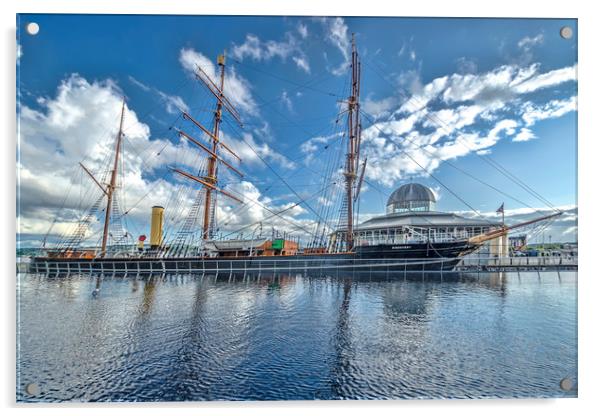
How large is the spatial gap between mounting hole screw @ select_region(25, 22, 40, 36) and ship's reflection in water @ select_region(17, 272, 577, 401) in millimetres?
4442

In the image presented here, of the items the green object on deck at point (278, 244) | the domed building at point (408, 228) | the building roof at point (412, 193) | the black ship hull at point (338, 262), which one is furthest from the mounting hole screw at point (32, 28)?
the green object on deck at point (278, 244)

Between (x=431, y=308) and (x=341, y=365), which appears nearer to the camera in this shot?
(x=341, y=365)

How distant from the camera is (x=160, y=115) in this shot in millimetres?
7109

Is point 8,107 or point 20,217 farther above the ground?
point 8,107

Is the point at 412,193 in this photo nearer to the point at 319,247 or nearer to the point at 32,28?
the point at 319,247

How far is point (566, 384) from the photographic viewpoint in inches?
171

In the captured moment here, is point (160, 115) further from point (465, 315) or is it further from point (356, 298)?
point (465, 315)

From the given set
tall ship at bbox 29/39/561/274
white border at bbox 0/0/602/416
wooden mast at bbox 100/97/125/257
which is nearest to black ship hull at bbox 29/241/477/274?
tall ship at bbox 29/39/561/274

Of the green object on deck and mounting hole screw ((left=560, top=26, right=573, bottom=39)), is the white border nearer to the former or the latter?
mounting hole screw ((left=560, top=26, right=573, bottom=39))

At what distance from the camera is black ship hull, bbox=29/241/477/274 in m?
16.5

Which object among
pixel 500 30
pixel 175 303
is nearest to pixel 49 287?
pixel 175 303

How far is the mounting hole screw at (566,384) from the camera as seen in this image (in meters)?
4.32

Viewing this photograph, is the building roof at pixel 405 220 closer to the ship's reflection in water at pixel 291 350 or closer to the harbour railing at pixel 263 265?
the harbour railing at pixel 263 265

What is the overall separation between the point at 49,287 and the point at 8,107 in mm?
8634
